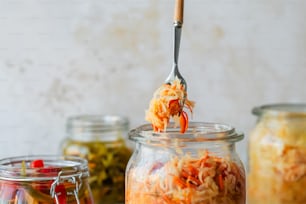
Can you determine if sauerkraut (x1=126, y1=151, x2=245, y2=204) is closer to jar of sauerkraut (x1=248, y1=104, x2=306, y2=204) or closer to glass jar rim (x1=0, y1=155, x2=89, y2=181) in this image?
glass jar rim (x1=0, y1=155, x2=89, y2=181)

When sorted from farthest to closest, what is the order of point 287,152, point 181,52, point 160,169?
1. point 181,52
2. point 287,152
3. point 160,169

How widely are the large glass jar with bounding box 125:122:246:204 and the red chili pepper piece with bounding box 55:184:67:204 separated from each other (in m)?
0.09

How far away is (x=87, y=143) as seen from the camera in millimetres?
1240

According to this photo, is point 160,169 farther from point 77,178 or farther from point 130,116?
point 130,116

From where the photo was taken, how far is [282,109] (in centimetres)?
128

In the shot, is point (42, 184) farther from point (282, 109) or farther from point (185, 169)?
point (282, 109)

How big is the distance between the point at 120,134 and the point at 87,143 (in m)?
0.07

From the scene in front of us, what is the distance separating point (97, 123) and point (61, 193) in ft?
1.40

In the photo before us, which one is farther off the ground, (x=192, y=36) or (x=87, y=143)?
(x=192, y=36)

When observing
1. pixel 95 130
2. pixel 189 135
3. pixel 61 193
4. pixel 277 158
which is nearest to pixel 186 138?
pixel 189 135

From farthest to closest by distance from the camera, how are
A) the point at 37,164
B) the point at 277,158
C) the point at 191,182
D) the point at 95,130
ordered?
1. the point at 95,130
2. the point at 277,158
3. the point at 37,164
4. the point at 191,182

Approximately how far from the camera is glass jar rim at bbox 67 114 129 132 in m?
1.26

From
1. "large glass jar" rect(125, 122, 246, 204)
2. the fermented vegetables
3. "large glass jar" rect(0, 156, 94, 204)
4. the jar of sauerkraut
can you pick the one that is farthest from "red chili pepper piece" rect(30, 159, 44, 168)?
the jar of sauerkraut

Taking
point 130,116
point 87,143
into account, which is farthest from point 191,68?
point 87,143
